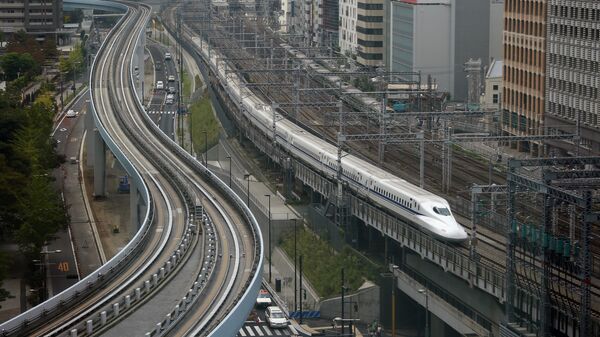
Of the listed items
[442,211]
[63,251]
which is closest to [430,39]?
[63,251]

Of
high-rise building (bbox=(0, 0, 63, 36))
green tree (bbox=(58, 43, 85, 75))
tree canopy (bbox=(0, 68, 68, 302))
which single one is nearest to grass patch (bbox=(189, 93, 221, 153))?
tree canopy (bbox=(0, 68, 68, 302))

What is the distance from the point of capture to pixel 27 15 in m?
119

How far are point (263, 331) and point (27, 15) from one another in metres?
83.6

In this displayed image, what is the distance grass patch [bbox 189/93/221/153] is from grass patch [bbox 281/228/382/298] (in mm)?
23913

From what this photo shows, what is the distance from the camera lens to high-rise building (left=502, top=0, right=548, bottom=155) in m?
62.0

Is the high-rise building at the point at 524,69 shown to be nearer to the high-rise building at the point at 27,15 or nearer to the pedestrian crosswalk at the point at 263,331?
the pedestrian crosswalk at the point at 263,331

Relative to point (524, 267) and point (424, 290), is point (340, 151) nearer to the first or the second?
point (424, 290)

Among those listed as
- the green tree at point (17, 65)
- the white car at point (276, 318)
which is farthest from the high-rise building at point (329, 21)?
the white car at point (276, 318)

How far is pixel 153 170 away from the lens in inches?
2253

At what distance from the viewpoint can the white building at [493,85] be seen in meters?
72.6

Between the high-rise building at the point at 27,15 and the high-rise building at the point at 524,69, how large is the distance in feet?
199

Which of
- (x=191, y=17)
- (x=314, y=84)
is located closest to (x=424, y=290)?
(x=314, y=84)

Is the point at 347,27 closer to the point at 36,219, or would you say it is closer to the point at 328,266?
the point at 36,219

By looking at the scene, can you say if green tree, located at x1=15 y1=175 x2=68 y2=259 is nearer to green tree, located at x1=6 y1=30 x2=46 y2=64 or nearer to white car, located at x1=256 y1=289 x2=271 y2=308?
white car, located at x1=256 y1=289 x2=271 y2=308
